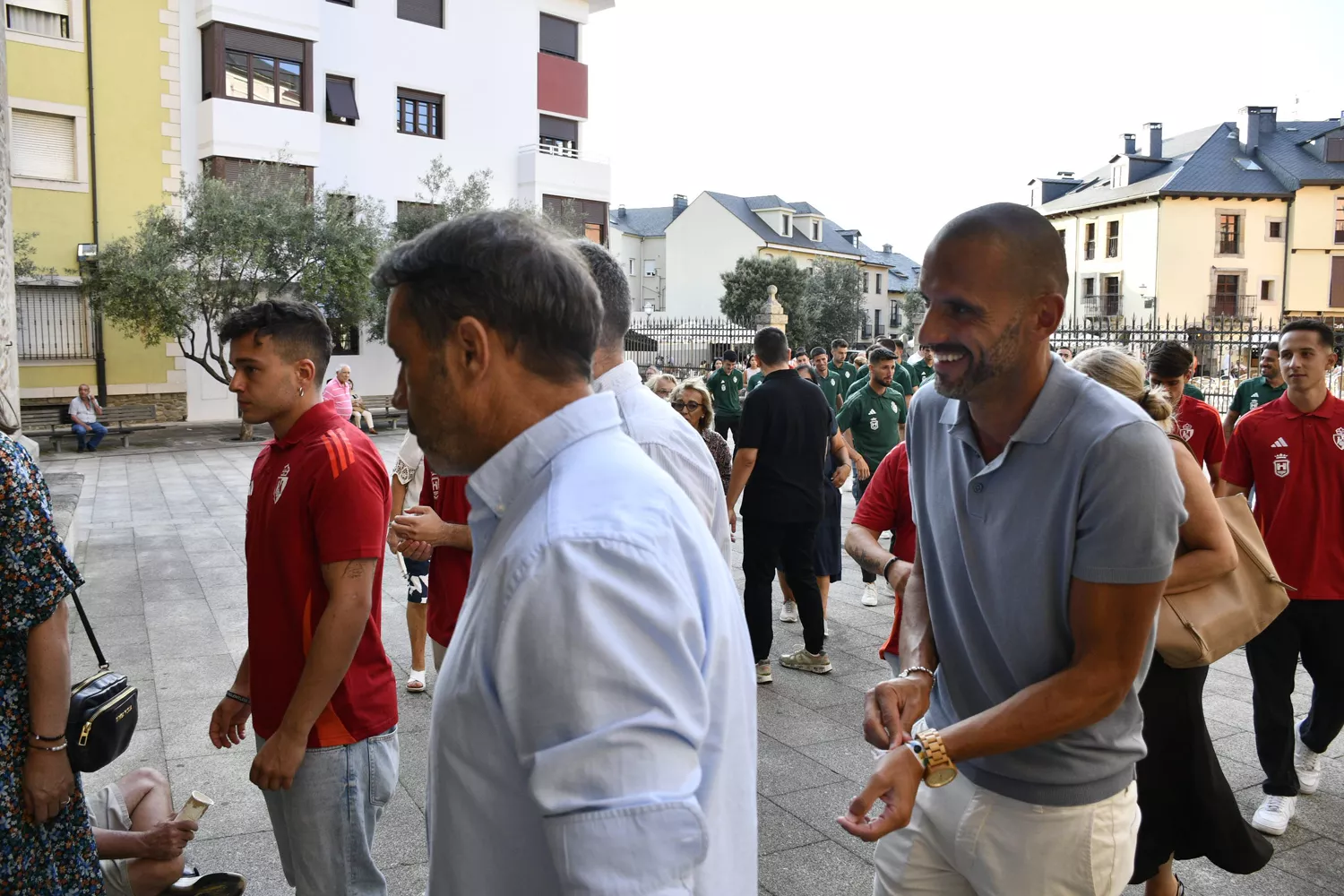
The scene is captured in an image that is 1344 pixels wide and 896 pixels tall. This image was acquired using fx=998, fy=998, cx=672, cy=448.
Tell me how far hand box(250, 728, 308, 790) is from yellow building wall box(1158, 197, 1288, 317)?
164ft

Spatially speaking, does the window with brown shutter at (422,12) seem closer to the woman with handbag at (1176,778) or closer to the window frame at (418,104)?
the window frame at (418,104)

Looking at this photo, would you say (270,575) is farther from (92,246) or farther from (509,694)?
(92,246)

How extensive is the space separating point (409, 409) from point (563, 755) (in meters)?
0.58

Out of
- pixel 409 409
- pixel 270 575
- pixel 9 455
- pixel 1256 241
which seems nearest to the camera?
pixel 409 409

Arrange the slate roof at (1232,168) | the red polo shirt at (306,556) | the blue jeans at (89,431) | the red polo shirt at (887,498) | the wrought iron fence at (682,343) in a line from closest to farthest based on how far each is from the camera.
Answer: the red polo shirt at (306,556) → the red polo shirt at (887,498) → the blue jeans at (89,431) → the wrought iron fence at (682,343) → the slate roof at (1232,168)

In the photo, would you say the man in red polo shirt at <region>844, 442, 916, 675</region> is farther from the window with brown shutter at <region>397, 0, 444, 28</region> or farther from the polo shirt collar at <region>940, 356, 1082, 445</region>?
the window with brown shutter at <region>397, 0, 444, 28</region>

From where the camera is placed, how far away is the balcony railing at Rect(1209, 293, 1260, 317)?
153 feet

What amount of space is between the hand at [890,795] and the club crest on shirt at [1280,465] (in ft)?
12.6

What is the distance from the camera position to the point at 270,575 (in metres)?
2.70

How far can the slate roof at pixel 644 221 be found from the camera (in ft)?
216

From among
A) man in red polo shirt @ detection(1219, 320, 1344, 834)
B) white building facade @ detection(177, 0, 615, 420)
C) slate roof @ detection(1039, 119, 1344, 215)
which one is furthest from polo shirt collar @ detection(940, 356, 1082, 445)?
slate roof @ detection(1039, 119, 1344, 215)

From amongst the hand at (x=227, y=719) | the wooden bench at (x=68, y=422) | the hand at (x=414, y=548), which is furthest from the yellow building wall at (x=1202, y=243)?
the hand at (x=227, y=719)

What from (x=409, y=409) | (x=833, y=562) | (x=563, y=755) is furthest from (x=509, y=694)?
(x=833, y=562)

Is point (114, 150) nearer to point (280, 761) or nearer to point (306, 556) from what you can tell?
point (306, 556)
